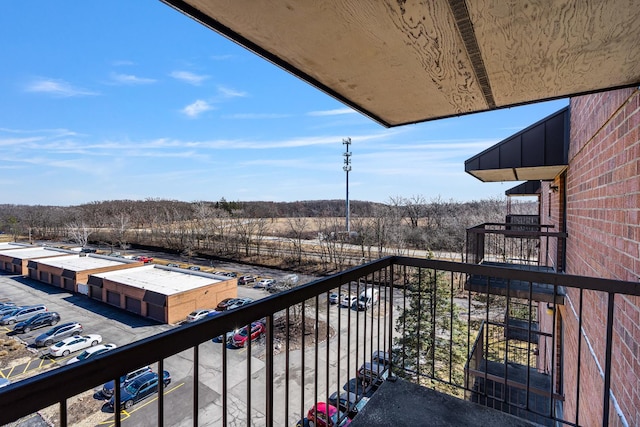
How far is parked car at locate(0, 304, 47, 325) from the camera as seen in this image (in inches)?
590

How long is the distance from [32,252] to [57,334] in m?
21.1

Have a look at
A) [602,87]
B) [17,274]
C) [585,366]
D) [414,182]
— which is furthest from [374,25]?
[17,274]

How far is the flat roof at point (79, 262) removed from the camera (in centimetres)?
2132

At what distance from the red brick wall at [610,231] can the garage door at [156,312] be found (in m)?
16.5

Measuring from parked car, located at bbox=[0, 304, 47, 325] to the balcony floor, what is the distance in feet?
67.9

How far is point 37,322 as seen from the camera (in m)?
14.7

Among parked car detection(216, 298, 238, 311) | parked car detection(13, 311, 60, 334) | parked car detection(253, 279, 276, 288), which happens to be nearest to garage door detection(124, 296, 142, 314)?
parked car detection(13, 311, 60, 334)

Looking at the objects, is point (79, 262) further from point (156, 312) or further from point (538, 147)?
point (538, 147)

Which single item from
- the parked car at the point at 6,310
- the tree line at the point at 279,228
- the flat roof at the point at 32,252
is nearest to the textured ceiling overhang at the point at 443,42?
the tree line at the point at 279,228

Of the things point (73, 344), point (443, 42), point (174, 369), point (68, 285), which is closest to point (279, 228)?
point (68, 285)

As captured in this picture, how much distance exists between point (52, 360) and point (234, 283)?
328 inches

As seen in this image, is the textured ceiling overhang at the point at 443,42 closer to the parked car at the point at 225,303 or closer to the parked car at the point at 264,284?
the parked car at the point at 225,303

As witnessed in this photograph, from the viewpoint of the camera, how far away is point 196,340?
895 mm

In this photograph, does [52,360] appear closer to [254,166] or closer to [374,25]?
[374,25]
